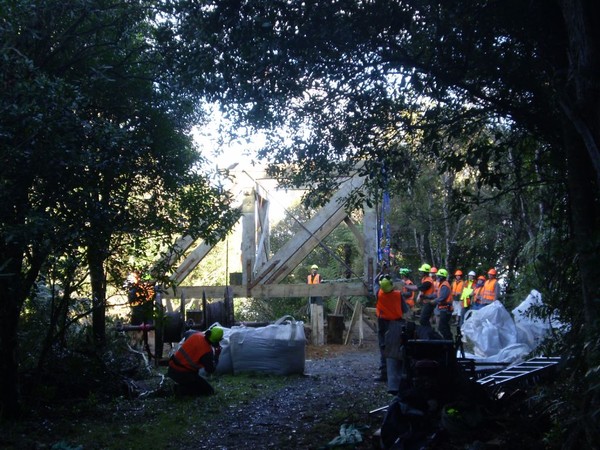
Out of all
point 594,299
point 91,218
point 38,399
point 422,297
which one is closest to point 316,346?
point 422,297

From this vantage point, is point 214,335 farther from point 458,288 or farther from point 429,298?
point 458,288

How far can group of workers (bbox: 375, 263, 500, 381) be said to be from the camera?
11.4 m

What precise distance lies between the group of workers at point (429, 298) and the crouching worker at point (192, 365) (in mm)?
2679

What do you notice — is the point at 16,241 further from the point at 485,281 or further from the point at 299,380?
the point at 485,281

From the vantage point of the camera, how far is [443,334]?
14.8 m

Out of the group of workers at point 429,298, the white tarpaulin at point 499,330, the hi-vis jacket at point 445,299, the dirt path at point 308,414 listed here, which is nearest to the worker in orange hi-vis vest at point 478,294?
the group of workers at point 429,298

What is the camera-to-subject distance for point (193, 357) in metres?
10.0

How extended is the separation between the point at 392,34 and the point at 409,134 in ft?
4.47

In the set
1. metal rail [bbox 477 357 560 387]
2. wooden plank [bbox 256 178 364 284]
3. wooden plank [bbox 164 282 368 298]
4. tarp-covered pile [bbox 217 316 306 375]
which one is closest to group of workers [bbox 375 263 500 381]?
wooden plank [bbox 164 282 368 298]

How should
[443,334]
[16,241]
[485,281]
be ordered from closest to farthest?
[16,241] → [443,334] → [485,281]

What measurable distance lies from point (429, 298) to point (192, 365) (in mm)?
6859

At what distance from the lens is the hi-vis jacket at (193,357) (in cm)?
1001

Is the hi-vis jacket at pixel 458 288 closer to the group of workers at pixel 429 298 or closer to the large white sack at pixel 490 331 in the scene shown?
the group of workers at pixel 429 298

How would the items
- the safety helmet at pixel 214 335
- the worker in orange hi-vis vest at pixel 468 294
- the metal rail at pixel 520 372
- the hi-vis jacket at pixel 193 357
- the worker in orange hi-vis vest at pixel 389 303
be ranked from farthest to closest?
the worker in orange hi-vis vest at pixel 468 294, the worker in orange hi-vis vest at pixel 389 303, the safety helmet at pixel 214 335, the hi-vis jacket at pixel 193 357, the metal rail at pixel 520 372
